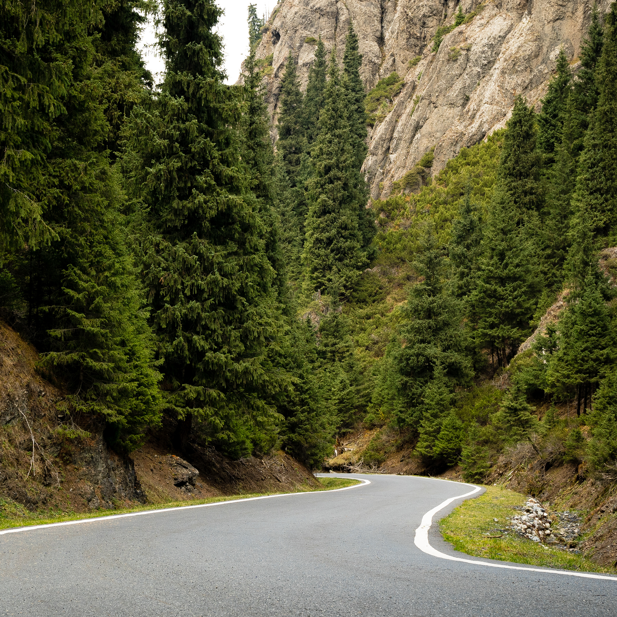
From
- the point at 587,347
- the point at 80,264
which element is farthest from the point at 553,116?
the point at 80,264

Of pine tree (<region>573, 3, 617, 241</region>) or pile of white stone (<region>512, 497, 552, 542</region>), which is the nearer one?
pile of white stone (<region>512, 497, 552, 542</region>)

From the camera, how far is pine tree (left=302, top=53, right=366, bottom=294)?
50906 millimetres

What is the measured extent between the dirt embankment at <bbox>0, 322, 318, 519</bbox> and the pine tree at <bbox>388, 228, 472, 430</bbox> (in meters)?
23.7

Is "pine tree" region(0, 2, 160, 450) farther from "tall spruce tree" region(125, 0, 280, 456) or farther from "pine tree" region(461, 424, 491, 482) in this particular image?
"pine tree" region(461, 424, 491, 482)

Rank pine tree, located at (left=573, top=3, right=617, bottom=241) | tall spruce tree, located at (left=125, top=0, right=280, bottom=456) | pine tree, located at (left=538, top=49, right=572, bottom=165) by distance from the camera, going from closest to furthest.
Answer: tall spruce tree, located at (left=125, top=0, right=280, bottom=456) → pine tree, located at (left=573, top=3, right=617, bottom=241) → pine tree, located at (left=538, top=49, right=572, bottom=165)

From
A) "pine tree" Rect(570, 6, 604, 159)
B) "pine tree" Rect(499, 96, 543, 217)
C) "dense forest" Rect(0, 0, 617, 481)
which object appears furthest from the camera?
"pine tree" Rect(499, 96, 543, 217)

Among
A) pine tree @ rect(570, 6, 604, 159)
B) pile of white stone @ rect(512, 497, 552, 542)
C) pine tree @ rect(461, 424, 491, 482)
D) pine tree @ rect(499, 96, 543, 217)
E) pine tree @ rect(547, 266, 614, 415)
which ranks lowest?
pine tree @ rect(461, 424, 491, 482)

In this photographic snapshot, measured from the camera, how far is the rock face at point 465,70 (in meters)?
55.0

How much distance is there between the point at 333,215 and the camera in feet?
169

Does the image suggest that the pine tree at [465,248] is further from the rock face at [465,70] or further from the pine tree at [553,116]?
the rock face at [465,70]

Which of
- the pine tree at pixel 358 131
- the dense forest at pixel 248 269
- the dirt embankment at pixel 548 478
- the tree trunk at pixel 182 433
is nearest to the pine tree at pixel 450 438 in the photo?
the dense forest at pixel 248 269

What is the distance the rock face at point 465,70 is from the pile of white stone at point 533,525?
50.4 metres

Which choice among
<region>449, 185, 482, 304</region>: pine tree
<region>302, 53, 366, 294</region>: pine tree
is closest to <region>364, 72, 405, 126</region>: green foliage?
<region>302, 53, 366, 294</region>: pine tree

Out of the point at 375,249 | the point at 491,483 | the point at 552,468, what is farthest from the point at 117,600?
the point at 375,249
